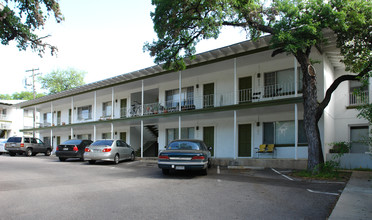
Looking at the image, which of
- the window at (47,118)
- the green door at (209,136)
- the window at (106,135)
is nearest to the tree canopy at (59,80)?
the window at (47,118)

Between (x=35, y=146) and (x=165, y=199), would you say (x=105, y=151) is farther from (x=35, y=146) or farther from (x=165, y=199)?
(x=35, y=146)

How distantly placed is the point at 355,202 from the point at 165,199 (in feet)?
14.8

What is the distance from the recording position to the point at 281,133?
1589 centimetres

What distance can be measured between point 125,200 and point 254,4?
8.95 m

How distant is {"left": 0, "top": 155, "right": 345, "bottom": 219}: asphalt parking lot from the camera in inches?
223

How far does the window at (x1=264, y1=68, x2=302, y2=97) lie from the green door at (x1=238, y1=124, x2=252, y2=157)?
2.41 m

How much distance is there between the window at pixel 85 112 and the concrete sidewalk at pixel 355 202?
24.9 m

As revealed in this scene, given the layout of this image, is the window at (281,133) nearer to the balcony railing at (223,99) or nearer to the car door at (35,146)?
the balcony railing at (223,99)

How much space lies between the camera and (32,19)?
28.9 ft

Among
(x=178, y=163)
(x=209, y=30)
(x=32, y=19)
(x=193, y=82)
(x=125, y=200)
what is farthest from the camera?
(x=193, y=82)

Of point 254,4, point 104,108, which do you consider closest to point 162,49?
point 254,4

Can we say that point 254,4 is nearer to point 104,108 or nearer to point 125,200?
point 125,200

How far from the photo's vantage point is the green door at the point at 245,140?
55.9 feet

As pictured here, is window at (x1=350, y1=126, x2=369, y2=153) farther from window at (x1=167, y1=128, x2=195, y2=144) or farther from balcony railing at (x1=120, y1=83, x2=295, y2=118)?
window at (x1=167, y1=128, x2=195, y2=144)
